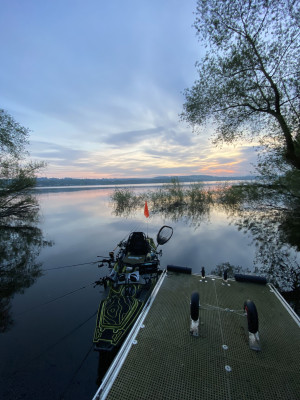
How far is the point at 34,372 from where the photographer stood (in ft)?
14.5

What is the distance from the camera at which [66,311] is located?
22.3ft

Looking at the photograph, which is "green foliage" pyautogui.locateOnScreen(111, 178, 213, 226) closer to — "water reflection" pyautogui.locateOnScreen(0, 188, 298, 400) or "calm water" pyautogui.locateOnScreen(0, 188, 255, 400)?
"water reflection" pyautogui.locateOnScreen(0, 188, 298, 400)

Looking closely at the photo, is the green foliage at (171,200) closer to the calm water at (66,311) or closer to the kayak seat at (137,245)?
the calm water at (66,311)

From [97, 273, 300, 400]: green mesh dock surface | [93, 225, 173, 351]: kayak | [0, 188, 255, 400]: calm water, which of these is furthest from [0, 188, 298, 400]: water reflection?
[97, 273, 300, 400]: green mesh dock surface

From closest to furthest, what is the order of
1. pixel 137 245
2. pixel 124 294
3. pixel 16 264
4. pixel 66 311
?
pixel 124 294 < pixel 66 311 < pixel 137 245 < pixel 16 264

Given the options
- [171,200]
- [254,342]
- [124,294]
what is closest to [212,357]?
[254,342]

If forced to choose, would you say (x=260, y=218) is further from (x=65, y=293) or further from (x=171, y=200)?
(x=65, y=293)

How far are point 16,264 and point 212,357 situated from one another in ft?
42.1

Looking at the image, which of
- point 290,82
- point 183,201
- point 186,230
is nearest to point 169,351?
point 290,82

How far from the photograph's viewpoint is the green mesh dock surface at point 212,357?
2.81 meters

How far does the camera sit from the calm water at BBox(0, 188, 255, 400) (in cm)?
421

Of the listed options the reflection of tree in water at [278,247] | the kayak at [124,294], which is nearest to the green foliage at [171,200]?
the reflection of tree in water at [278,247]

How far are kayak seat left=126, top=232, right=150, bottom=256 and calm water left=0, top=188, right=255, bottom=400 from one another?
235 centimetres

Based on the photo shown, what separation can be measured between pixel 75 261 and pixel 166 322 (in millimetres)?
9086
